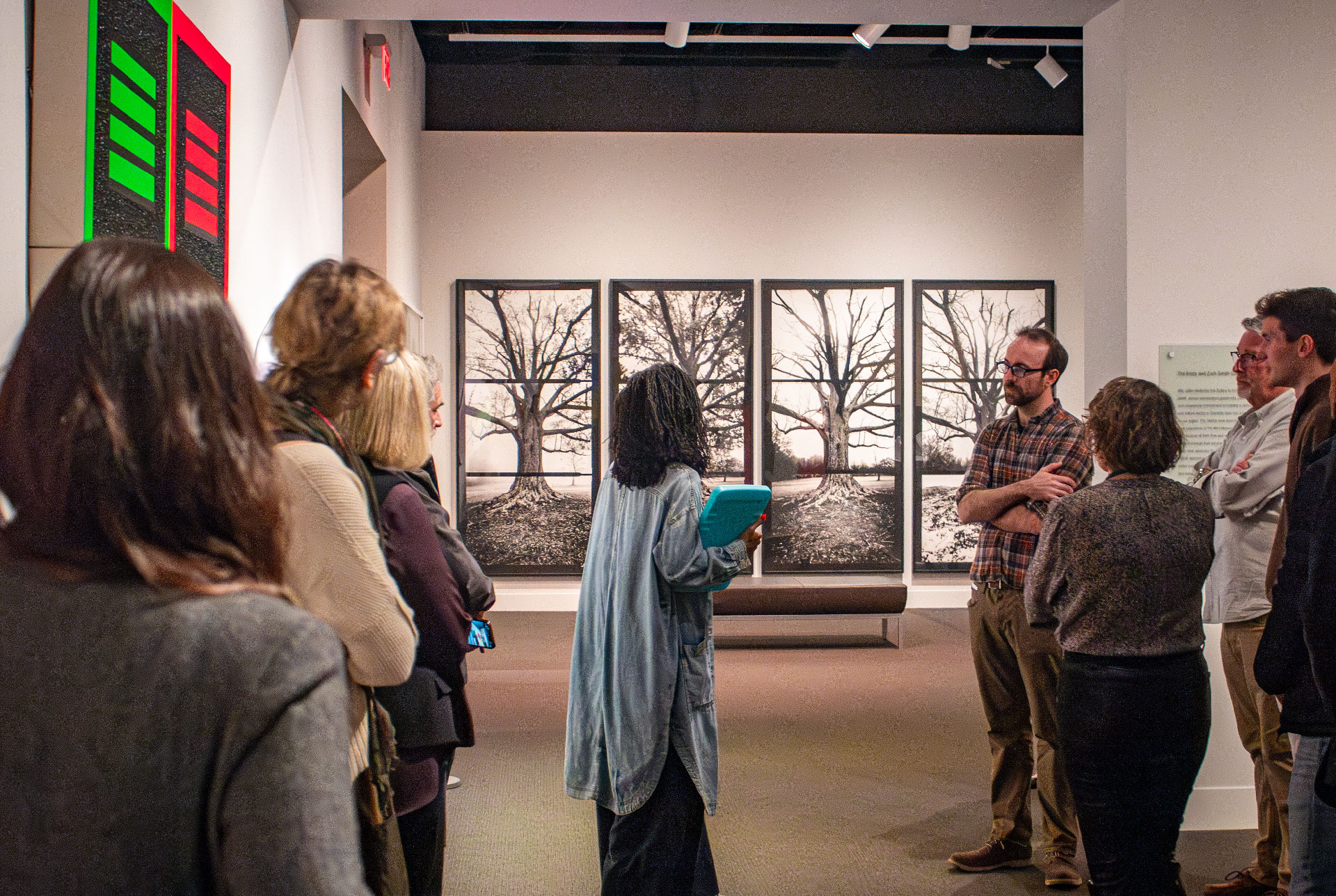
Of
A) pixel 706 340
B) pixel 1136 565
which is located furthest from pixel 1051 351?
pixel 706 340

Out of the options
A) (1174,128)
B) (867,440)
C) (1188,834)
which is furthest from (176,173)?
(867,440)

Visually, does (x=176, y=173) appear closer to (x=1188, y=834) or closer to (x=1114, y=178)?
(x=1114, y=178)

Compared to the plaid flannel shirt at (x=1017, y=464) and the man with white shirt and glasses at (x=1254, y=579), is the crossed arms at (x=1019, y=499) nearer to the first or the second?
the plaid flannel shirt at (x=1017, y=464)

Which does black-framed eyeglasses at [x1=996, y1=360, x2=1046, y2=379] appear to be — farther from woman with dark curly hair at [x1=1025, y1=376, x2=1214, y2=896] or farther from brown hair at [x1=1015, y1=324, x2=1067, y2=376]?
woman with dark curly hair at [x1=1025, y1=376, x2=1214, y2=896]

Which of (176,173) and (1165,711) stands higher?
(176,173)

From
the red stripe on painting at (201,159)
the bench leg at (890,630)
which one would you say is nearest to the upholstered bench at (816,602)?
the bench leg at (890,630)

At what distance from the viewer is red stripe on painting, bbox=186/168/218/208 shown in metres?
2.77

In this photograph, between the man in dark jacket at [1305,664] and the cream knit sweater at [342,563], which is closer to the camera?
the cream knit sweater at [342,563]

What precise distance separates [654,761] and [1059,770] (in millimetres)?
1543

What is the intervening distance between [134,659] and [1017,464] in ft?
10.1

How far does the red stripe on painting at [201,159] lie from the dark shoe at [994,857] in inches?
132

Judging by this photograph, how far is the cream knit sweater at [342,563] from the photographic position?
4.09 feet

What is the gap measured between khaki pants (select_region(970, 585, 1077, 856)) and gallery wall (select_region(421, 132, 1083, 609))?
5192 mm

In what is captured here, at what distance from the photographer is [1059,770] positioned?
3188mm
